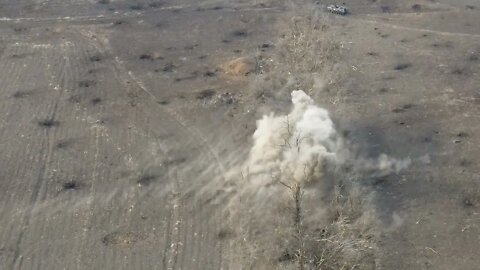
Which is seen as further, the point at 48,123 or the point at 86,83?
the point at 86,83

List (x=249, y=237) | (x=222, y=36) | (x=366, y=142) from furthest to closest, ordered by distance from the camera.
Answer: (x=222, y=36) → (x=366, y=142) → (x=249, y=237)

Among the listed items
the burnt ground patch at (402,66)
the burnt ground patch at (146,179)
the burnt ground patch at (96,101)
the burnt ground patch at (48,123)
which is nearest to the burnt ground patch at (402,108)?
the burnt ground patch at (402,66)

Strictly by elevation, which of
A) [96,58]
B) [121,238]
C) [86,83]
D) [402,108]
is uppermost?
[96,58]

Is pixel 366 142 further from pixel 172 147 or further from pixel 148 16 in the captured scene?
pixel 148 16

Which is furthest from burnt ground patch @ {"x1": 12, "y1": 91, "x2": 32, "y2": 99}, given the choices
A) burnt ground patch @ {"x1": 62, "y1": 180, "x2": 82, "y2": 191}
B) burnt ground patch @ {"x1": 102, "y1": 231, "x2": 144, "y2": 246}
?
burnt ground patch @ {"x1": 102, "y1": 231, "x2": 144, "y2": 246}

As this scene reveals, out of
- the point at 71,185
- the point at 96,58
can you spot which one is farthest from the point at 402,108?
the point at 96,58

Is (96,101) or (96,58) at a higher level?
(96,58)

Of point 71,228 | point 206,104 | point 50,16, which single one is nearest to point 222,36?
point 206,104

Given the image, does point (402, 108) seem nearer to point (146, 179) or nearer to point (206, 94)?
point (206, 94)
